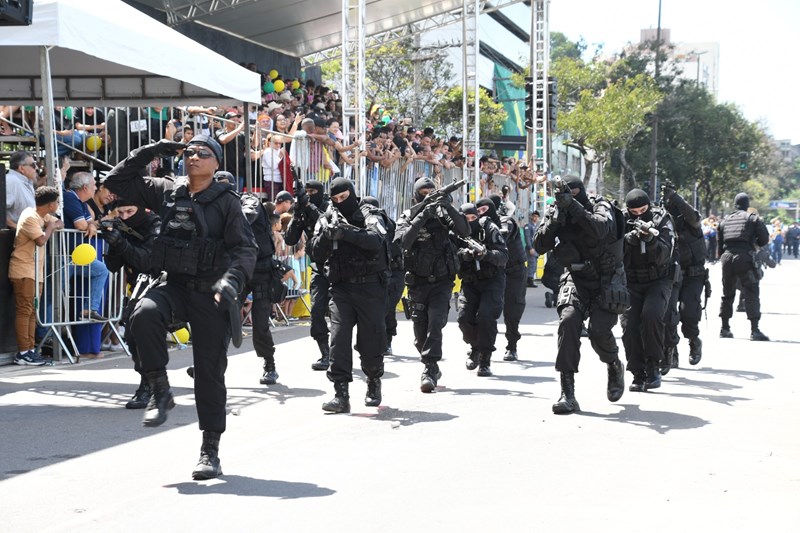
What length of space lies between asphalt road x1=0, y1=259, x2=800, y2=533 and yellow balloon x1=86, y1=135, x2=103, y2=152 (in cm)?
392

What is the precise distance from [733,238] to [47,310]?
9.24m

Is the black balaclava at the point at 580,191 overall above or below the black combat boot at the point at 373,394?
above

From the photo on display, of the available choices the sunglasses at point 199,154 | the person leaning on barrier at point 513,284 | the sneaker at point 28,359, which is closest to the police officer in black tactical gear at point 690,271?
the person leaning on barrier at point 513,284

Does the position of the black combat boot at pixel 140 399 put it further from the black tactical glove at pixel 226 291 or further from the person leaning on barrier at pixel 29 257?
the black tactical glove at pixel 226 291

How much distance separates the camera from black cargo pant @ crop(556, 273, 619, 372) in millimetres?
8555

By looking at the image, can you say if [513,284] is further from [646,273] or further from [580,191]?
[580,191]

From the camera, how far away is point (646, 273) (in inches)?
386

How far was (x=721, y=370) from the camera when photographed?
1170 centimetres

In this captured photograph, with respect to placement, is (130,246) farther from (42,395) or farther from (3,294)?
(3,294)

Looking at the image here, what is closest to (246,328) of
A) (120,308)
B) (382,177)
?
(120,308)

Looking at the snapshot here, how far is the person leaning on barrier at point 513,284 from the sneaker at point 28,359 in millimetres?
4917

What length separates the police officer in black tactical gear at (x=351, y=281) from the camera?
8445mm

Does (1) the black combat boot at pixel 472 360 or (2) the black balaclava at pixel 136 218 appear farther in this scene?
(1) the black combat boot at pixel 472 360

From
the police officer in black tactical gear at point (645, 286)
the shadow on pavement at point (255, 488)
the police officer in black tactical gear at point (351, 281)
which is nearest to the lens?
the shadow on pavement at point (255, 488)
